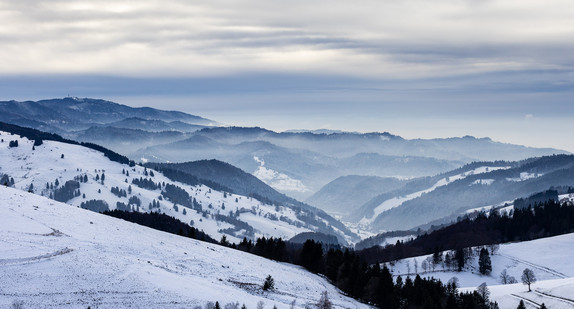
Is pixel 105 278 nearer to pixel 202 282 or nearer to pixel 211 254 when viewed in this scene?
pixel 202 282

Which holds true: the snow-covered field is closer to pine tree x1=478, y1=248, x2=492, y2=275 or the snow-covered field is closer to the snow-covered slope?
pine tree x1=478, y1=248, x2=492, y2=275

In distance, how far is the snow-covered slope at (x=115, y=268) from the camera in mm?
69812

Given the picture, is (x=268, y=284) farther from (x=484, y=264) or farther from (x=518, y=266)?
(x=518, y=266)

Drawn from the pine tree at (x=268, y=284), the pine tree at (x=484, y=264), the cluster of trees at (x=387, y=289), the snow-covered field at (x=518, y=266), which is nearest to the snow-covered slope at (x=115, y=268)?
the pine tree at (x=268, y=284)

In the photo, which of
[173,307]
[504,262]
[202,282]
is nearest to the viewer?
[173,307]

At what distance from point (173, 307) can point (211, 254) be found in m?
39.4

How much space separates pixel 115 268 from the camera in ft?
260

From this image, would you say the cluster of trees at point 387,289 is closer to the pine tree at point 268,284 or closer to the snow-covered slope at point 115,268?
the snow-covered slope at point 115,268

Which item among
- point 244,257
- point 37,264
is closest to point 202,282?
point 37,264

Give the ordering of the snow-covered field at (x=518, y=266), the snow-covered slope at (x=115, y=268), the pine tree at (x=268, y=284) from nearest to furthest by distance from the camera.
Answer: the snow-covered slope at (x=115, y=268) → the pine tree at (x=268, y=284) → the snow-covered field at (x=518, y=266)

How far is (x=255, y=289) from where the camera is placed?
8612 centimetres

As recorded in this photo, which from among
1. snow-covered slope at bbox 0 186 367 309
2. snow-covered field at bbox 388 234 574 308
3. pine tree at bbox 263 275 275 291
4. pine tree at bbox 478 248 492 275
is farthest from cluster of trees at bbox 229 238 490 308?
pine tree at bbox 478 248 492 275

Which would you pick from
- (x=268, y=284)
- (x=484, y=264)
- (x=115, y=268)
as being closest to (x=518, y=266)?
(x=484, y=264)

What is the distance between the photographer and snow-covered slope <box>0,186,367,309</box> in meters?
69.8
